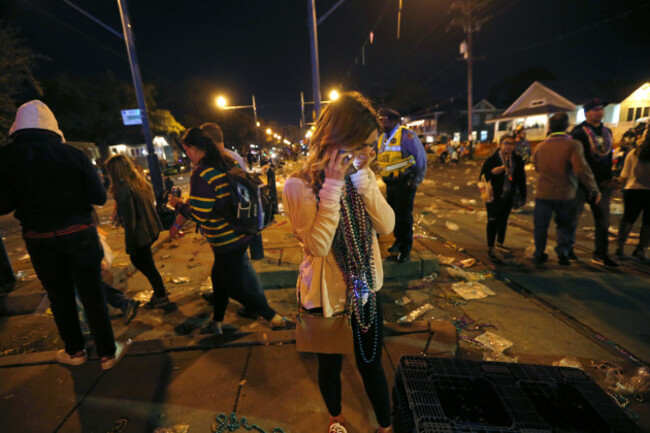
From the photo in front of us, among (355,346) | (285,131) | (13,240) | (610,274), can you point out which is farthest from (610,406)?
(285,131)

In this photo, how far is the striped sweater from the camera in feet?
8.55

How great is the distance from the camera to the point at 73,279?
250cm

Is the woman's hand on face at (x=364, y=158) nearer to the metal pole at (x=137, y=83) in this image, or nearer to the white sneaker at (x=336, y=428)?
the white sneaker at (x=336, y=428)

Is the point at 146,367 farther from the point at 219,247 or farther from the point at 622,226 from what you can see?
the point at 622,226

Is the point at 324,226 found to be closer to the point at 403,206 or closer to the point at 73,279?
the point at 73,279

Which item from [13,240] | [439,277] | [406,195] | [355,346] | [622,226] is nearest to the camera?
[355,346]

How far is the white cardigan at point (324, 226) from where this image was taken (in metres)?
1.37

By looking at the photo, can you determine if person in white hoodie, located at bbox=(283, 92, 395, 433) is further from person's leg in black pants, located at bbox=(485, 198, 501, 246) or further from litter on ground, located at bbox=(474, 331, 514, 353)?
person's leg in black pants, located at bbox=(485, 198, 501, 246)

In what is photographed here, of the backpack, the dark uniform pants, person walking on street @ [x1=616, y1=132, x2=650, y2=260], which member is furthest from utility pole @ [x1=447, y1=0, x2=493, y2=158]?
the backpack

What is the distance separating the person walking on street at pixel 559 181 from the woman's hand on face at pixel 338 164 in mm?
4125

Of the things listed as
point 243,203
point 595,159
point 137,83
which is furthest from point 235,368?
point 137,83

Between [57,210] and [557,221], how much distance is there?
5.73 metres

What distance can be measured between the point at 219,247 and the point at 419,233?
180 inches

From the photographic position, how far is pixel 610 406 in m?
1.24
